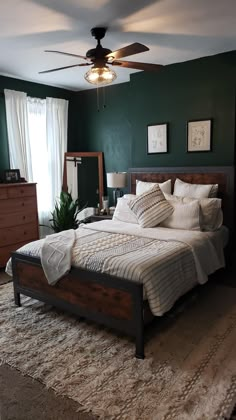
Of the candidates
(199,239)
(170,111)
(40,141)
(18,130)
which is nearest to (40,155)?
(40,141)

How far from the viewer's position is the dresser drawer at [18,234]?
4.16m

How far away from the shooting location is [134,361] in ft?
7.29

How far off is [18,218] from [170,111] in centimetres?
261

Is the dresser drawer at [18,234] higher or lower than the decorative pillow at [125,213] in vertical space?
lower

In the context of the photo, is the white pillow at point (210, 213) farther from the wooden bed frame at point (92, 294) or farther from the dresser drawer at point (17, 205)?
the dresser drawer at point (17, 205)

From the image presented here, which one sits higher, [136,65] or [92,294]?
[136,65]

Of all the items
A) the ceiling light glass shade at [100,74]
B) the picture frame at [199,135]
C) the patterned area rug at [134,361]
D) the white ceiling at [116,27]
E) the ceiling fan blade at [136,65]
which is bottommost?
the patterned area rug at [134,361]

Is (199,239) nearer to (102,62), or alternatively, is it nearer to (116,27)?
(102,62)

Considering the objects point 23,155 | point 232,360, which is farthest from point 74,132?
point 232,360

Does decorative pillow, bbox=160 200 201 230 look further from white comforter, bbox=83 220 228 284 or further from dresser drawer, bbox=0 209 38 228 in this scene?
dresser drawer, bbox=0 209 38 228

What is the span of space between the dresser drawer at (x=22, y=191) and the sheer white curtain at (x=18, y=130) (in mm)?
462

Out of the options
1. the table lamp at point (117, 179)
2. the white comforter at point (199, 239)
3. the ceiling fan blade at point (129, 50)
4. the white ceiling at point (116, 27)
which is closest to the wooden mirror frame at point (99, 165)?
the table lamp at point (117, 179)

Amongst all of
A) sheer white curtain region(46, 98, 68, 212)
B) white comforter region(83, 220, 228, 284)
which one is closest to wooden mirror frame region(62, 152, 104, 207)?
sheer white curtain region(46, 98, 68, 212)

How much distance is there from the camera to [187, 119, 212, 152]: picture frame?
4027mm
